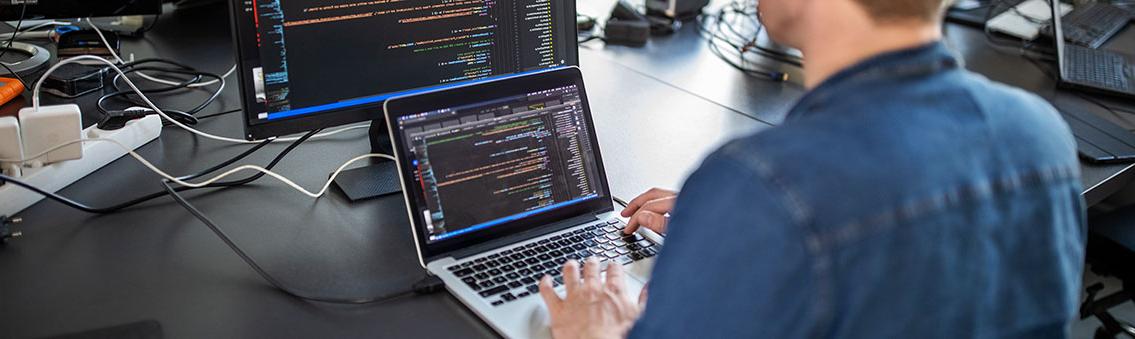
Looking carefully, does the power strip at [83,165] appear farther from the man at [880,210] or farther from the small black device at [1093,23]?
the small black device at [1093,23]

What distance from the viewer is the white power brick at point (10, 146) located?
126cm

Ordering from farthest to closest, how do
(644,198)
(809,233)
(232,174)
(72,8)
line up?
(72,8)
(232,174)
(644,198)
(809,233)

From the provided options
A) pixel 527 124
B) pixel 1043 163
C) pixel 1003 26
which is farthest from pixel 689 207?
pixel 1003 26

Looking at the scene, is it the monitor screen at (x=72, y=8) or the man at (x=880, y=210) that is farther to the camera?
the monitor screen at (x=72, y=8)

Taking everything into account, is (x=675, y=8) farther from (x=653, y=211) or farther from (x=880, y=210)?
(x=880, y=210)

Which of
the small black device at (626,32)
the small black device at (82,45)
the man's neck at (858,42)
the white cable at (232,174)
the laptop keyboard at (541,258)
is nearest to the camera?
the man's neck at (858,42)

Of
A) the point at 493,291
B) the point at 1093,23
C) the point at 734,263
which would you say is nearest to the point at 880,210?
the point at 734,263

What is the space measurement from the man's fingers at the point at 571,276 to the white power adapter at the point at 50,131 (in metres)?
0.71

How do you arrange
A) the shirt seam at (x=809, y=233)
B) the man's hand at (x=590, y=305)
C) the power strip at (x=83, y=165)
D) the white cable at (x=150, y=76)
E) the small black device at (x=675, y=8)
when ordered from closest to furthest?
the shirt seam at (x=809, y=233) < the man's hand at (x=590, y=305) < the power strip at (x=83, y=165) < the white cable at (x=150, y=76) < the small black device at (x=675, y=8)

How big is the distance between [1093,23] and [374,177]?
6.50 ft

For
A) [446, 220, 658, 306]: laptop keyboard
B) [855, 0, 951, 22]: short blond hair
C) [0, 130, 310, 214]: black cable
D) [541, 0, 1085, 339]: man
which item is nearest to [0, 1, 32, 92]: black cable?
[0, 130, 310, 214]: black cable

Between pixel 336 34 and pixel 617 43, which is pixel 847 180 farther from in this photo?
pixel 617 43

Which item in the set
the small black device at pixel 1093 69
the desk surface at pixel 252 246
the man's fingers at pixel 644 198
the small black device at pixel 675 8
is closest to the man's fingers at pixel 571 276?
the desk surface at pixel 252 246

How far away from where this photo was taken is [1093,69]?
7.00 ft
